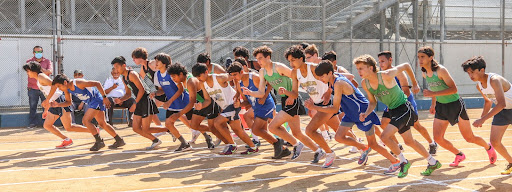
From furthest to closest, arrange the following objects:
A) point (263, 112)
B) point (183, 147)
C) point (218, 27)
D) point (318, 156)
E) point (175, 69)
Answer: point (218, 27), point (183, 147), point (175, 69), point (263, 112), point (318, 156)

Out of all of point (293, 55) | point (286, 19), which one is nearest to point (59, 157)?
point (293, 55)

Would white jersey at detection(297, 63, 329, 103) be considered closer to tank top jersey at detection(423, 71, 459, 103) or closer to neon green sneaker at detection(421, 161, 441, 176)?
tank top jersey at detection(423, 71, 459, 103)

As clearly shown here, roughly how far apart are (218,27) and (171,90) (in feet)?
29.8

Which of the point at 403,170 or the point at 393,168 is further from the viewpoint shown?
the point at 393,168

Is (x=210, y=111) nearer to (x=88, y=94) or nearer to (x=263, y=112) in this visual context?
(x=263, y=112)

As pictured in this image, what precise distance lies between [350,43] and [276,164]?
35.6 ft

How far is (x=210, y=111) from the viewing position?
11156 mm

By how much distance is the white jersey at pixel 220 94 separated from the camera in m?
10.8

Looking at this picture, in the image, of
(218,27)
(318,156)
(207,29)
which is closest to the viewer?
(318,156)

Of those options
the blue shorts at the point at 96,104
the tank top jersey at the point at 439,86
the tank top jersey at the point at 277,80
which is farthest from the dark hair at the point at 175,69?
the tank top jersey at the point at 439,86

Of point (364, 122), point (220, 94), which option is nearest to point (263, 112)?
point (220, 94)

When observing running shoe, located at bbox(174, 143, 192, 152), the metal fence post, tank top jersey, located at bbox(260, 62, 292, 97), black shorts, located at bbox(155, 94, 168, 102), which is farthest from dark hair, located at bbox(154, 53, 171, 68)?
the metal fence post

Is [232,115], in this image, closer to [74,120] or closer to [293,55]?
[293,55]

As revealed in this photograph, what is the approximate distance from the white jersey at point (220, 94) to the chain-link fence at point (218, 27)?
825cm
